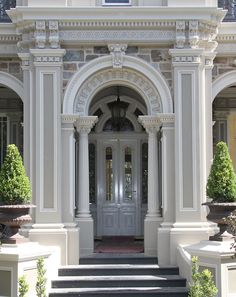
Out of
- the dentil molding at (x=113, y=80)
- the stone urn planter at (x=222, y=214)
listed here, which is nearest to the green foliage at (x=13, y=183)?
the dentil molding at (x=113, y=80)

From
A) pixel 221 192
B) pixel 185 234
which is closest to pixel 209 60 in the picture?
pixel 221 192

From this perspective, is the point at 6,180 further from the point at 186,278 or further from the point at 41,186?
the point at 186,278

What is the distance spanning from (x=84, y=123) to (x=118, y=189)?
3071 millimetres

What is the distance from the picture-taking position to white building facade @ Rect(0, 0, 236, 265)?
1223 cm

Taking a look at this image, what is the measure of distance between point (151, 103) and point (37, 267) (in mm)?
4042

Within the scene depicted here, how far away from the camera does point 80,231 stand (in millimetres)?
12883

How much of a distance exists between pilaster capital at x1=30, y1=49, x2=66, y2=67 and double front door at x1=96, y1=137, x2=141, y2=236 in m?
3.53

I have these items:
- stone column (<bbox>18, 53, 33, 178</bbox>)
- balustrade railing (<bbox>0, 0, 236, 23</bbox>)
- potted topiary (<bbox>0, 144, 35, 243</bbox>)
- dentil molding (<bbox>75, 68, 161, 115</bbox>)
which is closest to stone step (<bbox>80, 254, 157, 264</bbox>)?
potted topiary (<bbox>0, 144, 35, 243</bbox>)

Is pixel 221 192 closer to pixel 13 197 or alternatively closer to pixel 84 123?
pixel 84 123

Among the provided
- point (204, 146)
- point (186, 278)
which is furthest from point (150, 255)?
point (204, 146)

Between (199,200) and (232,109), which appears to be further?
(232,109)

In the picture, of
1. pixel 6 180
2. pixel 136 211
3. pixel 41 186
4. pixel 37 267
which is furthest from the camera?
pixel 136 211

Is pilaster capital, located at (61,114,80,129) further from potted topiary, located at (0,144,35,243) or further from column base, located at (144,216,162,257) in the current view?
column base, located at (144,216,162,257)

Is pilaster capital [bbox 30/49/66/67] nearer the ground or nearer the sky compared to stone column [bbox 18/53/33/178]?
Result: nearer the sky
